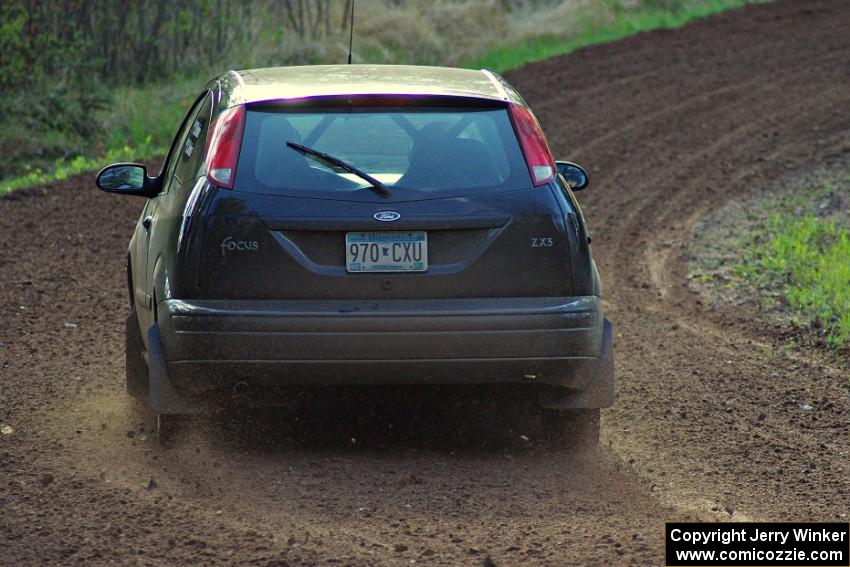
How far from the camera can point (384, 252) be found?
5.64 m

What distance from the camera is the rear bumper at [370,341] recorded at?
5.57 meters

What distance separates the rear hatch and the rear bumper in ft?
0.23

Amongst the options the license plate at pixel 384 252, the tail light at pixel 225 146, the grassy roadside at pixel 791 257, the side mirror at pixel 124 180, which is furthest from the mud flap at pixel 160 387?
the grassy roadside at pixel 791 257

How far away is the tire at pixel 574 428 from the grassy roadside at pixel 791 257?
2925mm

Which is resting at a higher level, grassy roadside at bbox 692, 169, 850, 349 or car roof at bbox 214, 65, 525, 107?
car roof at bbox 214, 65, 525, 107

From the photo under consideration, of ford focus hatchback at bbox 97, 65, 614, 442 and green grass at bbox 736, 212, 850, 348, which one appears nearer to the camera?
ford focus hatchback at bbox 97, 65, 614, 442

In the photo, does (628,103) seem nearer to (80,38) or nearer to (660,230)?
(660,230)

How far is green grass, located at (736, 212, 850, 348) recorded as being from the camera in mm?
9203

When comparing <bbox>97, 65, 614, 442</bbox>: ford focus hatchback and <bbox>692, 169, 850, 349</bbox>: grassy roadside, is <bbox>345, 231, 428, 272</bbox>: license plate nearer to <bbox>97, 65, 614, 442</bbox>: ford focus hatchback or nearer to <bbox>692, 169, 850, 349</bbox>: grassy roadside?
<bbox>97, 65, 614, 442</bbox>: ford focus hatchback

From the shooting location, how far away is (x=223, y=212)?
5664mm

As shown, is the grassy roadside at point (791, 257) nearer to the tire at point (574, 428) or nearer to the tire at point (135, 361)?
the tire at point (574, 428)

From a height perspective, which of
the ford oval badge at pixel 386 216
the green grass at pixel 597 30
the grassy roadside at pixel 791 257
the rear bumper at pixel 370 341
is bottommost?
the green grass at pixel 597 30

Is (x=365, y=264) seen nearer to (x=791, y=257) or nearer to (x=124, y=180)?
(x=124, y=180)

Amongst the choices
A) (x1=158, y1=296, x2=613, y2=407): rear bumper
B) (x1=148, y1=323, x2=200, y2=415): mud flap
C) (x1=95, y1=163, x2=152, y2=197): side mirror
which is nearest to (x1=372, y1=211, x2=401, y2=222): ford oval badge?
(x1=158, y1=296, x2=613, y2=407): rear bumper
